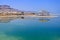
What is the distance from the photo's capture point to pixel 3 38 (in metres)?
5.34

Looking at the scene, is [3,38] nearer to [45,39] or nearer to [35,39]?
[35,39]

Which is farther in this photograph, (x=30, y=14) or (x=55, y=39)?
(x=30, y=14)

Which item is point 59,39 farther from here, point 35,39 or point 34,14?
point 34,14

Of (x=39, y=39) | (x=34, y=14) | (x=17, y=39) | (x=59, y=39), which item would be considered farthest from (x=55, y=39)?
(x=34, y=14)

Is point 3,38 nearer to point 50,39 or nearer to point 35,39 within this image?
point 35,39

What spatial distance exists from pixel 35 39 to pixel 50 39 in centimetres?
54

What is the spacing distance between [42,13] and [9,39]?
36.5 ft

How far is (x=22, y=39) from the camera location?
5176mm

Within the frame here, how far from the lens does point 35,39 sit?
5223 millimetres

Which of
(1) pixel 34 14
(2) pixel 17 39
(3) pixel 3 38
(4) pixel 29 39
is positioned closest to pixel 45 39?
(4) pixel 29 39

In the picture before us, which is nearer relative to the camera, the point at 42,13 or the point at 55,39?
the point at 55,39

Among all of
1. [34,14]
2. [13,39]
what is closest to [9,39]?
[13,39]

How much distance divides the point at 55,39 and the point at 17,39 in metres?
1.34

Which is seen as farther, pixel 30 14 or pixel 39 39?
pixel 30 14
